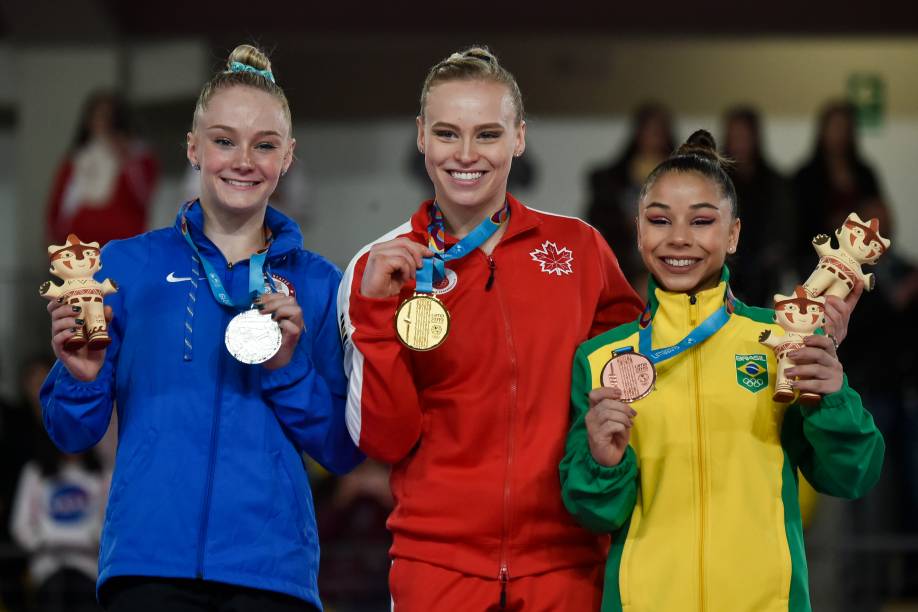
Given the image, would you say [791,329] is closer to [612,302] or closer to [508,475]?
[612,302]

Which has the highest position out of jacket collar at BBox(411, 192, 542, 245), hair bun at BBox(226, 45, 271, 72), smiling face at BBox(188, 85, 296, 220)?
hair bun at BBox(226, 45, 271, 72)

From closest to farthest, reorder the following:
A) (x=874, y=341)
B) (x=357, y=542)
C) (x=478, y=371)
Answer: (x=478, y=371), (x=357, y=542), (x=874, y=341)

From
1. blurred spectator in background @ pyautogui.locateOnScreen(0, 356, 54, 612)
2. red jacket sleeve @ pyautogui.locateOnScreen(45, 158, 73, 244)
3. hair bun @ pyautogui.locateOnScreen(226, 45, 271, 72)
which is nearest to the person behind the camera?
hair bun @ pyautogui.locateOnScreen(226, 45, 271, 72)

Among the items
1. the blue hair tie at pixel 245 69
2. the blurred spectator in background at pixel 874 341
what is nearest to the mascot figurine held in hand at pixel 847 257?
the blue hair tie at pixel 245 69

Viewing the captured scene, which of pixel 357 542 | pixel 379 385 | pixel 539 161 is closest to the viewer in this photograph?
pixel 379 385

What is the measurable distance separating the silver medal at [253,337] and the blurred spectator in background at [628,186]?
4.11 m

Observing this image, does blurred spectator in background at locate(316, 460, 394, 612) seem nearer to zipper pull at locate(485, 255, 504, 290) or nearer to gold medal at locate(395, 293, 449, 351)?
zipper pull at locate(485, 255, 504, 290)

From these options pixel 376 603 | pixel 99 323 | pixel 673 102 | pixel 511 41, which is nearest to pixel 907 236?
pixel 673 102

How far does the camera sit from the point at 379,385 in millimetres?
3246

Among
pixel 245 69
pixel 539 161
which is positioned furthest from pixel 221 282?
pixel 539 161

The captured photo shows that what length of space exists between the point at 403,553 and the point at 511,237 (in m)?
0.81

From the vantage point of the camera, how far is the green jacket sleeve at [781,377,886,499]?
304 centimetres

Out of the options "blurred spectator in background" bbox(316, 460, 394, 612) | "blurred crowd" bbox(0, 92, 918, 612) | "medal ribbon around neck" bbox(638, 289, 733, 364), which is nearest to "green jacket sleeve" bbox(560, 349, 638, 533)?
"medal ribbon around neck" bbox(638, 289, 733, 364)

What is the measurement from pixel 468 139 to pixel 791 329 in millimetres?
894
